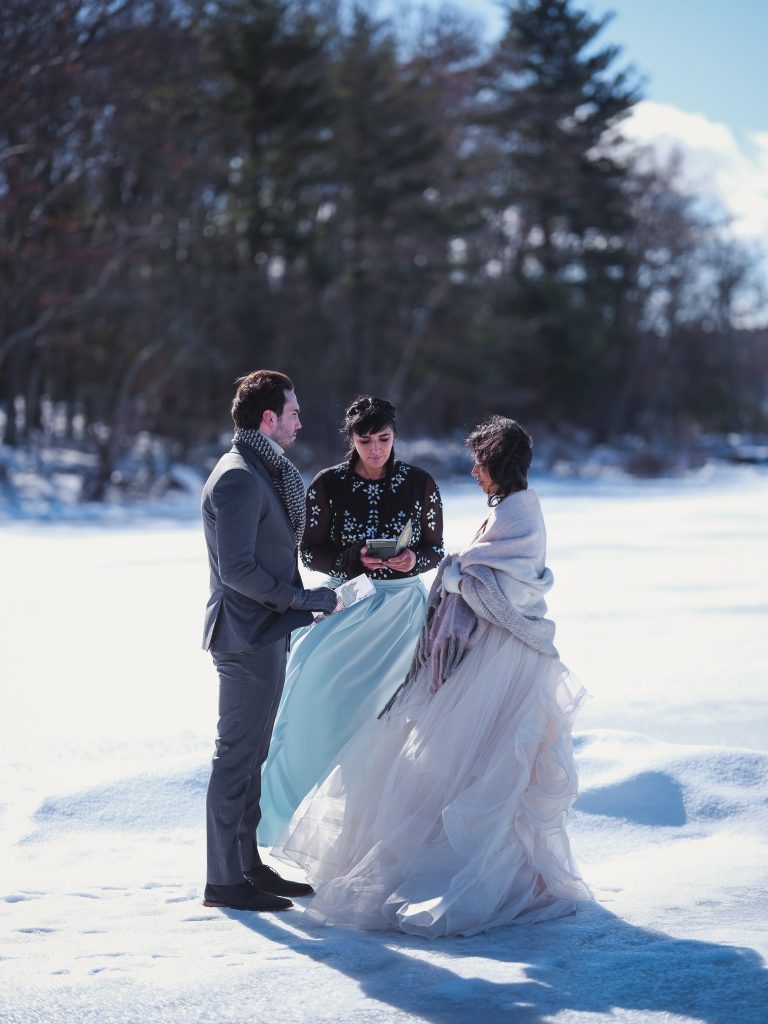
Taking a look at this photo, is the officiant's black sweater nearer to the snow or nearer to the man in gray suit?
the man in gray suit

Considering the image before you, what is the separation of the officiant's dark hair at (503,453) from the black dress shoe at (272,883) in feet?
4.81

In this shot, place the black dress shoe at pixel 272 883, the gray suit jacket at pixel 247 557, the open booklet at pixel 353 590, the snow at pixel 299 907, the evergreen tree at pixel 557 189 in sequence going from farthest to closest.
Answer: the evergreen tree at pixel 557 189 → the black dress shoe at pixel 272 883 → the open booklet at pixel 353 590 → the gray suit jacket at pixel 247 557 → the snow at pixel 299 907

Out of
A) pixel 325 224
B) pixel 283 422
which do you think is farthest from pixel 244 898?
pixel 325 224

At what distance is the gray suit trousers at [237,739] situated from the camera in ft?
12.7

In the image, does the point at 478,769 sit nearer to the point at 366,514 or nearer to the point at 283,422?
the point at 366,514

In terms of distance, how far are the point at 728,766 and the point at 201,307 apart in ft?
79.4

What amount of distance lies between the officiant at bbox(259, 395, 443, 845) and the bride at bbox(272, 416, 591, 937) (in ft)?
1.15

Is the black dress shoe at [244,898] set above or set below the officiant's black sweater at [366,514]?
below

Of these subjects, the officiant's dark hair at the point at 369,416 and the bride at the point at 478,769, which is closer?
the bride at the point at 478,769

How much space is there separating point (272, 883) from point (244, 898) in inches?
6.3

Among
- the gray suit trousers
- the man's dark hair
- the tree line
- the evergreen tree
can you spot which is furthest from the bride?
the evergreen tree

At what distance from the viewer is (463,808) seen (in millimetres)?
3729

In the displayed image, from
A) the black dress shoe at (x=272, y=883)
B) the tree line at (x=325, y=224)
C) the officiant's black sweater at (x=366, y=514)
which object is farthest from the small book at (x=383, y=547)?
the tree line at (x=325, y=224)

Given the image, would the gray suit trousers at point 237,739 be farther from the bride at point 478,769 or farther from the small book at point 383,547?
the small book at point 383,547
